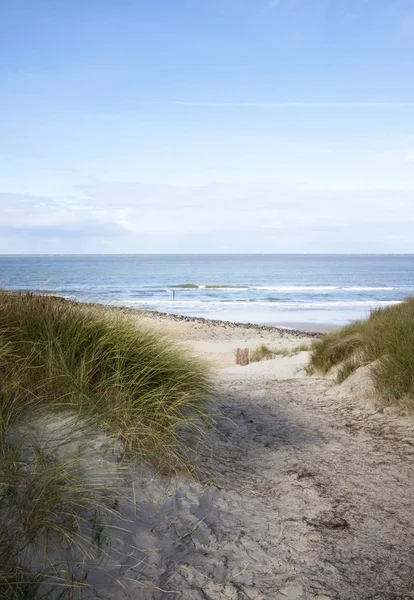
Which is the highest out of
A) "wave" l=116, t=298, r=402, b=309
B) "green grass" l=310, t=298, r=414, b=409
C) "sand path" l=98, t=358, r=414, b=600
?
"green grass" l=310, t=298, r=414, b=409

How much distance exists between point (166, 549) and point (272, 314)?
28.9 metres

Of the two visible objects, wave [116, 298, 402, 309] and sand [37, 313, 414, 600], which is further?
wave [116, 298, 402, 309]

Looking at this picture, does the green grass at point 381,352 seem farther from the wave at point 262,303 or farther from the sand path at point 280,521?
the wave at point 262,303

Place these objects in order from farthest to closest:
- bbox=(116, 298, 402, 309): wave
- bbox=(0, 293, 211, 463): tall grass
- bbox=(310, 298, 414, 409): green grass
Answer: bbox=(116, 298, 402, 309): wave → bbox=(310, 298, 414, 409): green grass → bbox=(0, 293, 211, 463): tall grass

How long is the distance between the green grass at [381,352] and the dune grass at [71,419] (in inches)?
86.6

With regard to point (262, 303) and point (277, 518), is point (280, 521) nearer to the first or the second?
point (277, 518)

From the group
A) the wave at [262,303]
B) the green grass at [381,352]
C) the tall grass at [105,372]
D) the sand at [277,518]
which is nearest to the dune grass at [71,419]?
the tall grass at [105,372]

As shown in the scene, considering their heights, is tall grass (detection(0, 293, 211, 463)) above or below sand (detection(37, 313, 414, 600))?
above

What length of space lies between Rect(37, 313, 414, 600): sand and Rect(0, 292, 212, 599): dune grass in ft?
0.68

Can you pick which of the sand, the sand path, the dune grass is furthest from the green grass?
the dune grass

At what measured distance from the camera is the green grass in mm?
6157

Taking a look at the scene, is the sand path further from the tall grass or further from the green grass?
the green grass

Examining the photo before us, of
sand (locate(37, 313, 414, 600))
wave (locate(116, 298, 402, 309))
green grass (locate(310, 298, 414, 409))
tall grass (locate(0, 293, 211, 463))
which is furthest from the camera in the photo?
wave (locate(116, 298, 402, 309))

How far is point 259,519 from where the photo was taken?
374cm
